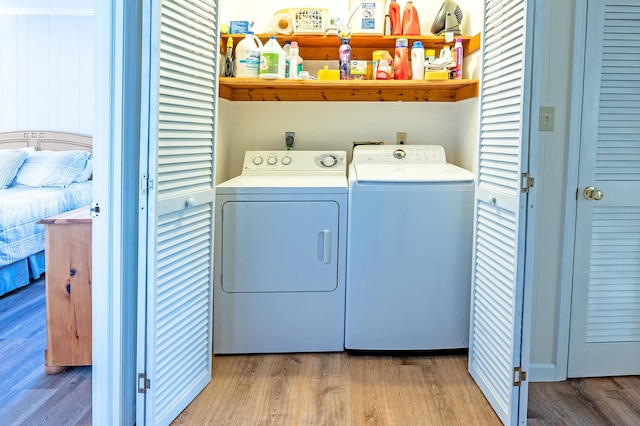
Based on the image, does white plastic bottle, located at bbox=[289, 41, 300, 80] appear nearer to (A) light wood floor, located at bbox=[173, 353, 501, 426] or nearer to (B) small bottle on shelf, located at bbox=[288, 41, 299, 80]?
(B) small bottle on shelf, located at bbox=[288, 41, 299, 80]

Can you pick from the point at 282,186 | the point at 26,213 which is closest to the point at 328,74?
the point at 282,186

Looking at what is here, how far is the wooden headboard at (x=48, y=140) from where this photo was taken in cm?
457

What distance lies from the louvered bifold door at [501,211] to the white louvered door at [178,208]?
3.86 ft

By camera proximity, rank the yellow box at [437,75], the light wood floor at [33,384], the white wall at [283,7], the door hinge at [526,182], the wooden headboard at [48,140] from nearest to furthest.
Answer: the door hinge at [526,182]
the light wood floor at [33,384]
the yellow box at [437,75]
the white wall at [283,7]
the wooden headboard at [48,140]

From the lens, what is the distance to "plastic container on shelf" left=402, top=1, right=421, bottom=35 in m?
2.86

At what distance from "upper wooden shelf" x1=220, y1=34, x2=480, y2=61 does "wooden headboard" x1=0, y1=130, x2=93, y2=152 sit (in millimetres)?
2455

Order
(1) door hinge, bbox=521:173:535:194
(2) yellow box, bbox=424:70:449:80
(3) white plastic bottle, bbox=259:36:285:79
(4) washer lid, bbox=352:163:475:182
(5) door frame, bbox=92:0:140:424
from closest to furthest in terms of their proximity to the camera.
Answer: (5) door frame, bbox=92:0:140:424 → (1) door hinge, bbox=521:173:535:194 → (4) washer lid, bbox=352:163:475:182 → (3) white plastic bottle, bbox=259:36:285:79 → (2) yellow box, bbox=424:70:449:80

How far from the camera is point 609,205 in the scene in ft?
7.11

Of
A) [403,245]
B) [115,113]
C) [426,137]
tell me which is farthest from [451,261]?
[115,113]

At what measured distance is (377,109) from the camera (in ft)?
10.1

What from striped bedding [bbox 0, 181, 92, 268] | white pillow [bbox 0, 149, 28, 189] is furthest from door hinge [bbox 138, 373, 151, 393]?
white pillow [bbox 0, 149, 28, 189]

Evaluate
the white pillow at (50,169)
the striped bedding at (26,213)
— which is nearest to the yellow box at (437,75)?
the striped bedding at (26,213)

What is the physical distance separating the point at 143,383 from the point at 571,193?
1899 millimetres

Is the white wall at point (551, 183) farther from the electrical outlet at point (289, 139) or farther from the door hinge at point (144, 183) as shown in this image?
the door hinge at point (144, 183)
